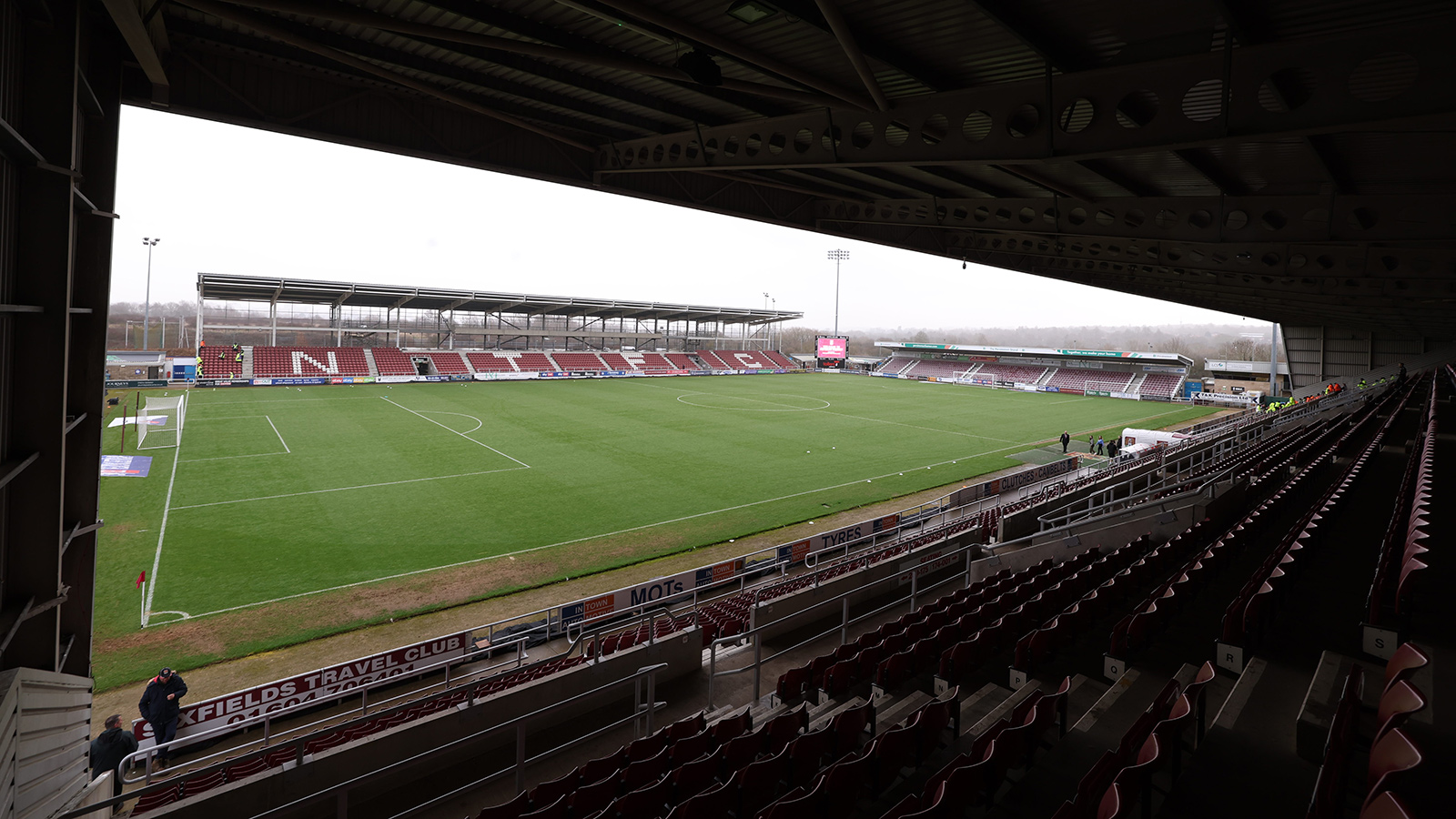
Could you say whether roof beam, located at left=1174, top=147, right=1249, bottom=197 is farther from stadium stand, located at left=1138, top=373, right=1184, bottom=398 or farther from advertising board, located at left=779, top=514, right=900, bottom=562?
stadium stand, located at left=1138, top=373, right=1184, bottom=398

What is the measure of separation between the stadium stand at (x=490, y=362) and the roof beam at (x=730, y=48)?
5420 cm

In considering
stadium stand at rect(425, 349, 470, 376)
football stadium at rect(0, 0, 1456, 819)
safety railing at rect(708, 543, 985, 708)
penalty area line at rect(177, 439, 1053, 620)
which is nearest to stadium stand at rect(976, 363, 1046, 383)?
penalty area line at rect(177, 439, 1053, 620)

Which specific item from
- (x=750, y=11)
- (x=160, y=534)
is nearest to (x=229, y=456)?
(x=160, y=534)

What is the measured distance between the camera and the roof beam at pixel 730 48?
4.78m

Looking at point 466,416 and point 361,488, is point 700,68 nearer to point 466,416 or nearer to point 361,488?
point 361,488

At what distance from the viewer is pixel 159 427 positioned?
27109 mm

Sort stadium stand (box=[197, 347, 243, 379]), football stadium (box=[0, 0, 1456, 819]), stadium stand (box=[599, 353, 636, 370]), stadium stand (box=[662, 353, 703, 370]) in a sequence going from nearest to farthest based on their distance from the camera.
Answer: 1. football stadium (box=[0, 0, 1456, 819])
2. stadium stand (box=[197, 347, 243, 379])
3. stadium stand (box=[599, 353, 636, 370])
4. stadium stand (box=[662, 353, 703, 370])

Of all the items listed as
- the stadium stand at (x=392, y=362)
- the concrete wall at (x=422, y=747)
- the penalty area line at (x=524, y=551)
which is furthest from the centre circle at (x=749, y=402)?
the concrete wall at (x=422, y=747)

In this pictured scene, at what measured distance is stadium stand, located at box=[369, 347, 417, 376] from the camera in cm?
5153

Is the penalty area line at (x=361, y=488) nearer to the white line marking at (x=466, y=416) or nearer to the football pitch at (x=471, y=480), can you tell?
the football pitch at (x=471, y=480)

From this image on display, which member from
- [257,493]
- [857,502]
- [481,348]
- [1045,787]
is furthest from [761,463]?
[481,348]

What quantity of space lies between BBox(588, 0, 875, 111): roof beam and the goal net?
25623 mm

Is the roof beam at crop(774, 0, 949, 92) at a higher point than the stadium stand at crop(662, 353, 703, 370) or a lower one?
higher

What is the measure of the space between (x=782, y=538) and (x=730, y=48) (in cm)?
1241
